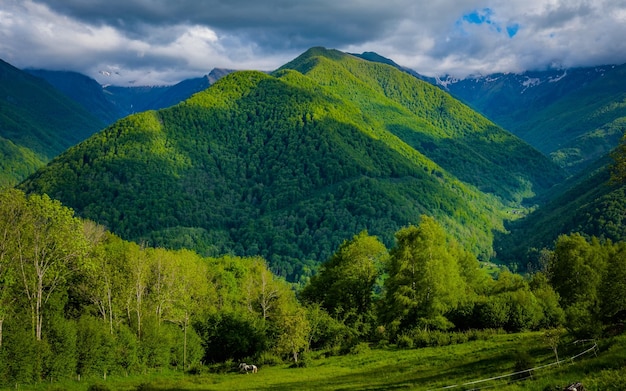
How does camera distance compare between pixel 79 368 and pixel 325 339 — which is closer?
pixel 79 368

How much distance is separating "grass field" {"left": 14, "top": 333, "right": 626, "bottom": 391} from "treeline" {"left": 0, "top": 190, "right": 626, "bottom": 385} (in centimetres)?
399

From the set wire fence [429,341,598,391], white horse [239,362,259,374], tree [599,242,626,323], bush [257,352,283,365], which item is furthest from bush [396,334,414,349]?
wire fence [429,341,598,391]

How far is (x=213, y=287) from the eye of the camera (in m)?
105

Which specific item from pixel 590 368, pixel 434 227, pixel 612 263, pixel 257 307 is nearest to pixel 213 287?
pixel 257 307

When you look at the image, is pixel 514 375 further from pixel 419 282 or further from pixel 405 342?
pixel 419 282

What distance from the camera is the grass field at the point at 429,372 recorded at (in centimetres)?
3153

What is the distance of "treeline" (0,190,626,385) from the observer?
2408 inches

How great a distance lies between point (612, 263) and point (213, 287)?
Answer: 7430cm

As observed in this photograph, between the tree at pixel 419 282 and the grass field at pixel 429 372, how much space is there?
7548mm

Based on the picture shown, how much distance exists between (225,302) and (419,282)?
46.7 metres

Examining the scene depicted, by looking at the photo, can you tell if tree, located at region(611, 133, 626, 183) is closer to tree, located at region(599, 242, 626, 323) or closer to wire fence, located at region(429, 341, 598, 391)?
tree, located at region(599, 242, 626, 323)

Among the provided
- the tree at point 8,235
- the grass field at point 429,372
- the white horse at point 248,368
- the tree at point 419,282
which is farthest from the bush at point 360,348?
the tree at point 8,235

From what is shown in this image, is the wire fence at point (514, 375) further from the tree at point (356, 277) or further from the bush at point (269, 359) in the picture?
the tree at point (356, 277)

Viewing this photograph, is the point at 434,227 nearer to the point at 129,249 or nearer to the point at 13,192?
the point at 129,249
